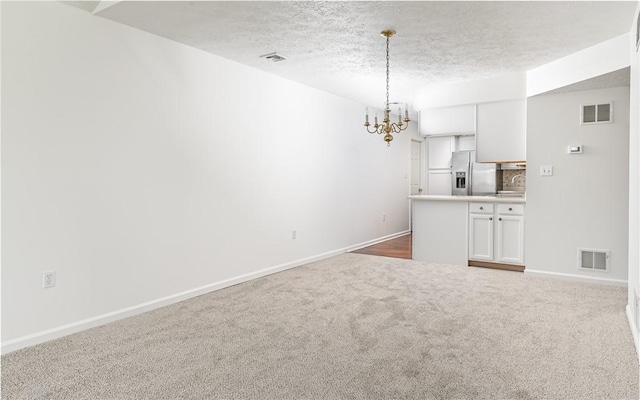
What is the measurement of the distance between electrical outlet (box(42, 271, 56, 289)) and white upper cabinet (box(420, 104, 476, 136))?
5.20 metres

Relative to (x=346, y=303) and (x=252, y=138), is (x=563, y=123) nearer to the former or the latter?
(x=346, y=303)

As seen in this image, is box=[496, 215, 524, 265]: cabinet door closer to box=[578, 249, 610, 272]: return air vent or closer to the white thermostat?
box=[578, 249, 610, 272]: return air vent

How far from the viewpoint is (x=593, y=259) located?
15.0 feet

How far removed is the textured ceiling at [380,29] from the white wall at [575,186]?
2.38 ft

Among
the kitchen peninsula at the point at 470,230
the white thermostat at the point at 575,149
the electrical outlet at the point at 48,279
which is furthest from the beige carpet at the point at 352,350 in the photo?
the white thermostat at the point at 575,149

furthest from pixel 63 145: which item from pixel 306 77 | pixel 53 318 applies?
pixel 306 77

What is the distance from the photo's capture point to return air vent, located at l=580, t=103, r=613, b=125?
4472 mm

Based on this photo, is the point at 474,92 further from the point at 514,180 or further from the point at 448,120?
the point at 514,180

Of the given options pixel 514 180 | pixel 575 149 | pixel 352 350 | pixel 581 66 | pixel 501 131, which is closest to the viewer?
pixel 352 350

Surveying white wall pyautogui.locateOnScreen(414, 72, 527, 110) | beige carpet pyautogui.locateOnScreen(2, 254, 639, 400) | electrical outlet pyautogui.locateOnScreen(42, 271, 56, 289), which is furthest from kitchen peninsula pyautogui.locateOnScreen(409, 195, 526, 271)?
electrical outlet pyautogui.locateOnScreen(42, 271, 56, 289)

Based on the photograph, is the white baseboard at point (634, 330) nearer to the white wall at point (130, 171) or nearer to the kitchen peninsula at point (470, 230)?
the kitchen peninsula at point (470, 230)

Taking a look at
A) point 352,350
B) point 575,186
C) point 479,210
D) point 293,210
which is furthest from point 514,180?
point 352,350

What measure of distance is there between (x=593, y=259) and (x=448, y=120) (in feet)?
8.70

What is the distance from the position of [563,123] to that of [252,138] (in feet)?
11.9
